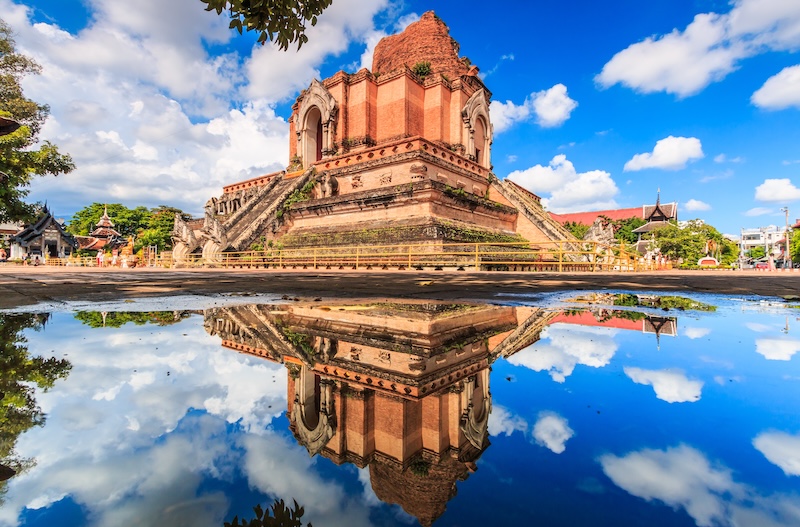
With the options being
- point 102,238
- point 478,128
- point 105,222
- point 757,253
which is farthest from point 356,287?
point 757,253

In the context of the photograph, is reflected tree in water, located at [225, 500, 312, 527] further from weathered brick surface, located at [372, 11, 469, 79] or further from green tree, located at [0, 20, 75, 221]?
weathered brick surface, located at [372, 11, 469, 79]

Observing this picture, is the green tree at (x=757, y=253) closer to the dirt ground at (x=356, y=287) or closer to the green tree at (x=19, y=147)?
the dirt ground at (x=356, y=287)

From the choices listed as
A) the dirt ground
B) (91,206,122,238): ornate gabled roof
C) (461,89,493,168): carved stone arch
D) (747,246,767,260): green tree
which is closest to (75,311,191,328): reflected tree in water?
the dirt ground

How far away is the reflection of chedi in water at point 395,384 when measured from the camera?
1108 mm

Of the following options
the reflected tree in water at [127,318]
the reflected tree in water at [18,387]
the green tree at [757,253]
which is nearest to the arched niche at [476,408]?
the reflected tree in water at [18,387]

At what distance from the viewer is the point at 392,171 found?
17.8 metres

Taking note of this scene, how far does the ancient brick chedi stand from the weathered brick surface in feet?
0.23

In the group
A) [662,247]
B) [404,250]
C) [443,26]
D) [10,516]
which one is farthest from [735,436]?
[662,247]

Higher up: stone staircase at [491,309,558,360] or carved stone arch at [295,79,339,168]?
carved stone arch at [295,79,339,168]

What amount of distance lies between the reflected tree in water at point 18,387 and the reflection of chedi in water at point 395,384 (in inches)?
27.0

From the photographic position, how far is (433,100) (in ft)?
71.4

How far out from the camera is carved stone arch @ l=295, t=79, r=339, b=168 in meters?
21.8

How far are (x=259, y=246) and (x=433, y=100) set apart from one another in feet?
39.0

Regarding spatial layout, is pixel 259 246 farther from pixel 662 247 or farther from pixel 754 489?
pixel 662 247
